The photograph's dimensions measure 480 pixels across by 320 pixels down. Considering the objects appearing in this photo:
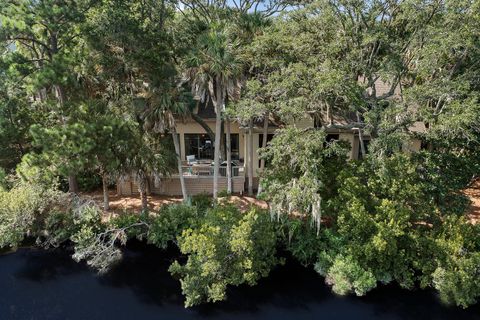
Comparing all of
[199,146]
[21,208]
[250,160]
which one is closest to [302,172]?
[250,160]

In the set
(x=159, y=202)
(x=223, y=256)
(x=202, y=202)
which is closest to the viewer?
(x=223, y=256)

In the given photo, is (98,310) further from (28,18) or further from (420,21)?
(420,21)

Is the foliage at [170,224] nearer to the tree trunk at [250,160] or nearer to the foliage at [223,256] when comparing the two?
the foliage at [223,256]

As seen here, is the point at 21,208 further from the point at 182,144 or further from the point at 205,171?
the point at 182,144

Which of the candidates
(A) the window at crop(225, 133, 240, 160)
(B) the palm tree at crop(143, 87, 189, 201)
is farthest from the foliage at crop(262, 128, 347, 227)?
(A) the window at crop(225, 133, 240, 160)

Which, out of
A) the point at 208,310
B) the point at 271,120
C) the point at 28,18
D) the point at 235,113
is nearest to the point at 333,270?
the point at 208,310
